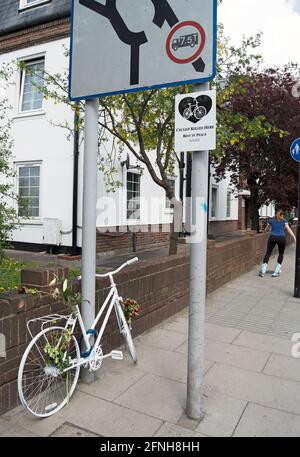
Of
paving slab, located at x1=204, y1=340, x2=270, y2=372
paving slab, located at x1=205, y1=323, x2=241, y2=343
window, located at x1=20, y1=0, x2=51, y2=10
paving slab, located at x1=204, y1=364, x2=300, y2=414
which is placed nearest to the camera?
paving slab, located at x1=204, y1=364, x2=300, y2=414

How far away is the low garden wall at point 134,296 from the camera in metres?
2.84

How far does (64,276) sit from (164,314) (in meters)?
2.28

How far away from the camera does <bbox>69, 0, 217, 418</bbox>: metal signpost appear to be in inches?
109

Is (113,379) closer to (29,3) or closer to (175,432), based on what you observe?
(175,432)

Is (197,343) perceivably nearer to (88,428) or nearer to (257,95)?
(88,428)

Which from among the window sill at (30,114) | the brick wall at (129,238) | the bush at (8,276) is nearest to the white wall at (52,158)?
the window sill at (30,114)

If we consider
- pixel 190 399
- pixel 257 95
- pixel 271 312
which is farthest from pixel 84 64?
pixel 257 95

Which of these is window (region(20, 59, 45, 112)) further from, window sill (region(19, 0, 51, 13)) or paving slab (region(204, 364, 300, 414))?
paving slab (region(204, 364, 300, 414))

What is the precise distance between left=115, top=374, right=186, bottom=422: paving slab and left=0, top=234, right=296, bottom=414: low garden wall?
2.50 ft

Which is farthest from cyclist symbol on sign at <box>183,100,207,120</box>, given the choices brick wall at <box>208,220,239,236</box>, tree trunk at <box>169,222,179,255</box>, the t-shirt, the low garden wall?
brick wall at <box>208,220,239,236</box>

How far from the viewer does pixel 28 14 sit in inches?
456

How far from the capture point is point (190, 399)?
286 centimetres

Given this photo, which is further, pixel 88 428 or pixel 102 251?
pixel 102 251

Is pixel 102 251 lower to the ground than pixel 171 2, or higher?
lower
